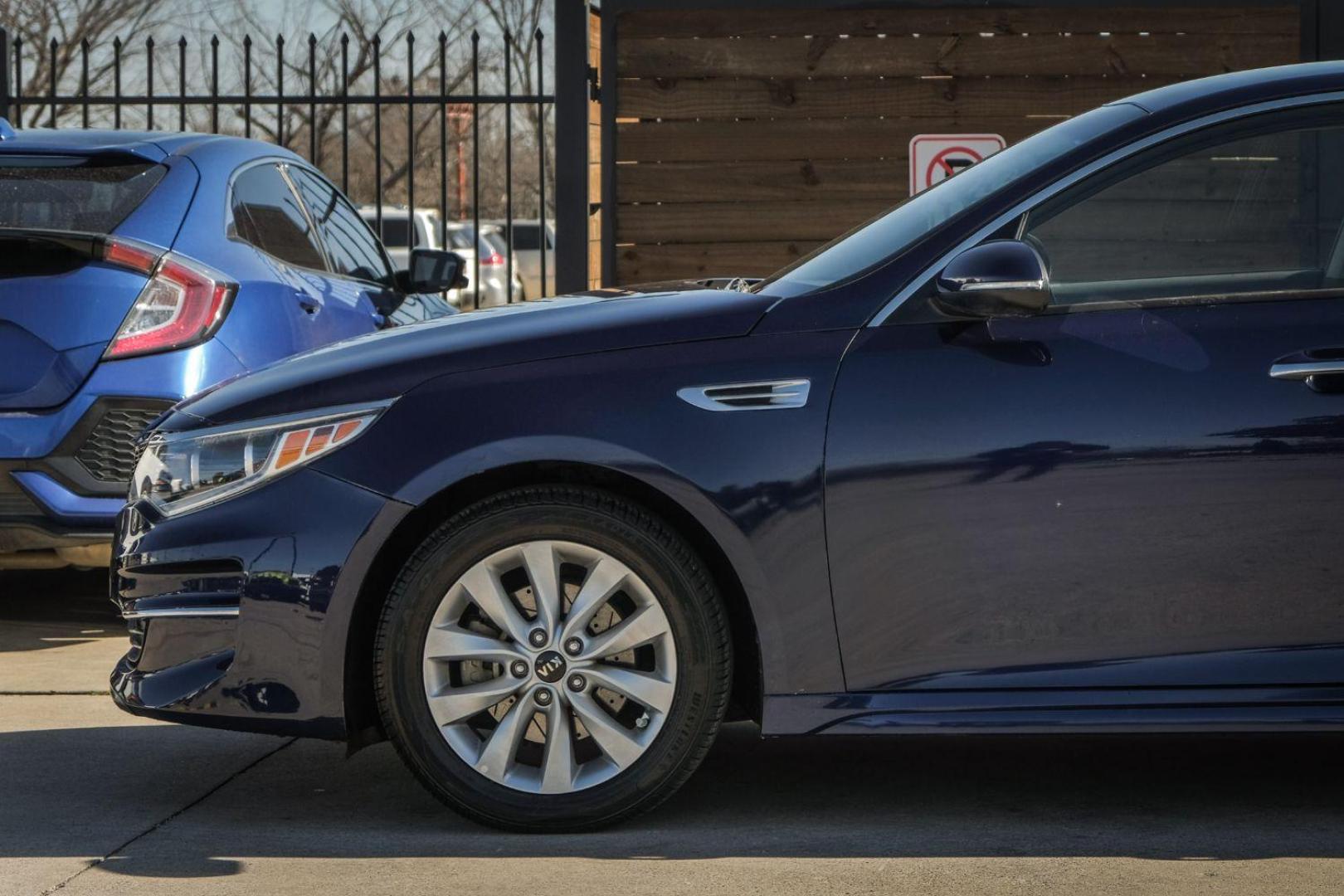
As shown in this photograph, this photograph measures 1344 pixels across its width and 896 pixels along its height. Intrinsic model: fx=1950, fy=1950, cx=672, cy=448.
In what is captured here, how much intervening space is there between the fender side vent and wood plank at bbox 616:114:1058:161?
5.74m

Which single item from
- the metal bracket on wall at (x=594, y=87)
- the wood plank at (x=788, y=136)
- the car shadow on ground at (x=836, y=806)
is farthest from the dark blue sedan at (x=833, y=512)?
the metal bracket on wall at (x=594, y=87)

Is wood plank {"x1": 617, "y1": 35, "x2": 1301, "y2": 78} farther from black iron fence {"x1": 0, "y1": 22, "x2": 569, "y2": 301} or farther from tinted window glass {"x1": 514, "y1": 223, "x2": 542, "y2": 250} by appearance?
tinted window glass {"x1": 514, "y1": 223, "x2": 542, "y2": 250}

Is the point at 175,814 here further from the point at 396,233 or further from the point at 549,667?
the point at 396,233

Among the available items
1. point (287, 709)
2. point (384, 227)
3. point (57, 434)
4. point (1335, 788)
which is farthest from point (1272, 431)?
point (384, 227)

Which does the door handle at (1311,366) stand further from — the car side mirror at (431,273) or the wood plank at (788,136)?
the wood plank at (788,136)

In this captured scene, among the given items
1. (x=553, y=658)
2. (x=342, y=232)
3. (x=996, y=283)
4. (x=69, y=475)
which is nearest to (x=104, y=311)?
(x=69, y=475)

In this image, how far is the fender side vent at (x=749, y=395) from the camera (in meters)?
4.07

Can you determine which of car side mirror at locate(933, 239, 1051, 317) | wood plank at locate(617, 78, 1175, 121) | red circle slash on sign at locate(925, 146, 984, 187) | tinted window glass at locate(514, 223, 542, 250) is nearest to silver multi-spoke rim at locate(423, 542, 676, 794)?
car side mirror at locate(933, 239, 1051, 317)

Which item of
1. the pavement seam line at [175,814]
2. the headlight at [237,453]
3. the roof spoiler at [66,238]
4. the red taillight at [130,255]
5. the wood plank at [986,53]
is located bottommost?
the pavement seam line at [175,814]

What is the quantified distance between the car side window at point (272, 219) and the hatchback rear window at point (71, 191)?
1.13 feet

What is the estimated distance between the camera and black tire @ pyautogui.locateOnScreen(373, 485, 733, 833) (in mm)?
4098

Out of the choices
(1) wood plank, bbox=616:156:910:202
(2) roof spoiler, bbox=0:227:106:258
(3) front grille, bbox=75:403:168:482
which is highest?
(1) wood plank, bbox=616:156:910:202

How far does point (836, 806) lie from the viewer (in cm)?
448

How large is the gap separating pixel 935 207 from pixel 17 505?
10.6 feet
